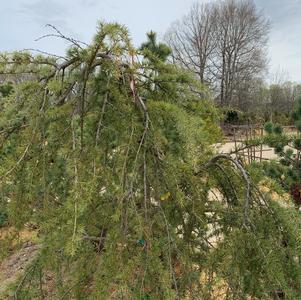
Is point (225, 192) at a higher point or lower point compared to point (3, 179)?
lower

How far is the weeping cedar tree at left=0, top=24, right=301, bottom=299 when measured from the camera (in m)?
1.31

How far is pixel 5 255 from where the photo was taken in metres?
1.50

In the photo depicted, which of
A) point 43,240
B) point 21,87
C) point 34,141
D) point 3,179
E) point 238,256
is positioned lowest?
point 238,256

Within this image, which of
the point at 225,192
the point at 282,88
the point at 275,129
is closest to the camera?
the point at 225,192

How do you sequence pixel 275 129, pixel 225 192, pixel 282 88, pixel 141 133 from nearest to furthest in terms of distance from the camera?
pixel 141 133 < pixel 225 192 < pixel 275 129 < pixel 282 88

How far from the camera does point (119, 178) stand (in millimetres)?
1458

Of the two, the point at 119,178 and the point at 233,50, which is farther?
the point at 233,50

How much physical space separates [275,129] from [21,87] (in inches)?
173

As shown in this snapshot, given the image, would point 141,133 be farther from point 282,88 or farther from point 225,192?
point 282,88

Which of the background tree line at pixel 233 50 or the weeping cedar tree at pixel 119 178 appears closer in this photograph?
the weeping cedar tree at pixel 119 178

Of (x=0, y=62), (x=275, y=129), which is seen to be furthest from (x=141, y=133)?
(x=275, y=129)

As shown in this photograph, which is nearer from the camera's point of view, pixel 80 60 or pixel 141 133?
pixel 141 133

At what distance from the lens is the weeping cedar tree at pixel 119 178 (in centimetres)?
131

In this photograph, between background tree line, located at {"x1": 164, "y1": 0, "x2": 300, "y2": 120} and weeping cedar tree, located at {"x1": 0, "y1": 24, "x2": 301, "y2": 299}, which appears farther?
background tree line, located at {"x1": 164, "y1": 0, "x2": 300, "y2": 120}
